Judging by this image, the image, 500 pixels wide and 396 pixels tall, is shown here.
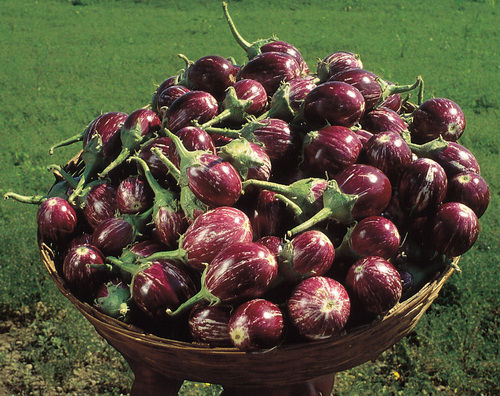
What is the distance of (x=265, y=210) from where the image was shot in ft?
5.68

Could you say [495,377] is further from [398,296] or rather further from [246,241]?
[246,241]

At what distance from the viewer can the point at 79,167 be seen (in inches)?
93.9

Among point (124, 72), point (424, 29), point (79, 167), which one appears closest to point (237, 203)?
point (79, 167)

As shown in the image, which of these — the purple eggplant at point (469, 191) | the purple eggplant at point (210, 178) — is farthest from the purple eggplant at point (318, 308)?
the purple eggplant at point (469, 191)

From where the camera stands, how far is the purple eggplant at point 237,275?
1491mm

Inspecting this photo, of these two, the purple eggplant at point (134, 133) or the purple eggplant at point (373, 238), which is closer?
the purple eggplant at point (373, 238)

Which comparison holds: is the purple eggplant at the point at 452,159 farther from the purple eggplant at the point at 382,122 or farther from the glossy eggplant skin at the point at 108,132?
the glossy eggplant skin at the point at 108,132

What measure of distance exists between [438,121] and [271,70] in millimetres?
638

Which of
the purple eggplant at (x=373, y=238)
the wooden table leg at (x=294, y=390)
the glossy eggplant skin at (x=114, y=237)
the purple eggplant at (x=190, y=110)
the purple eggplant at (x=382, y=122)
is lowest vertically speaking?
the wooden table leg at (x=294, y=390)

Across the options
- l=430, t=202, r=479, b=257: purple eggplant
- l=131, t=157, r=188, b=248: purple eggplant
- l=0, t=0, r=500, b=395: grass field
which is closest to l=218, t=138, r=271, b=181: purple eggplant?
l=131, t=157, r=188, b=248: purple eggplant

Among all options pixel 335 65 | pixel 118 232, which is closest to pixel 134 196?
pixel 118 232

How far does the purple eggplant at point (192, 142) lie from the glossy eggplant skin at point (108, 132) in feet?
1.08

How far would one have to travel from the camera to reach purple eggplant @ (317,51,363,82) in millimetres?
2246

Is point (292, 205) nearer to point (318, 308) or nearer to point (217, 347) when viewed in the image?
point (318, 308)
